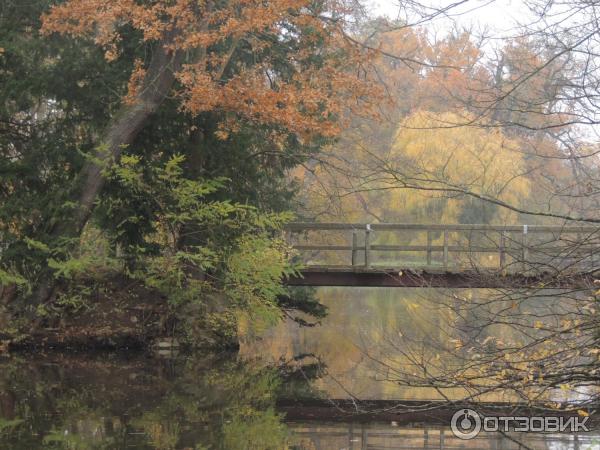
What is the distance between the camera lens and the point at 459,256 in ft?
54.4

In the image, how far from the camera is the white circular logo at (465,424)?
8680 millimetres

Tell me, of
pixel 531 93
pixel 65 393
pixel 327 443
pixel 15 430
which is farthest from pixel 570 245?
pixel 65 393

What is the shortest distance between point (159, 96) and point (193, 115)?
743 mm

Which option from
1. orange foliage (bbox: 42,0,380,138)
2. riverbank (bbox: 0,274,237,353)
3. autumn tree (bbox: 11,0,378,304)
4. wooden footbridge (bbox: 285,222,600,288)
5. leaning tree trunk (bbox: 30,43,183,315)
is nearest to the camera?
wooden footbridge (bbox: 285,222,600,288)

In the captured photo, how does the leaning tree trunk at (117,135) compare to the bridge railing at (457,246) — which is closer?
the bridge railing at (457,246)

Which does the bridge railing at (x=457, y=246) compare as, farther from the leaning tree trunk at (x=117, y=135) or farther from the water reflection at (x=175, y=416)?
the leaning tree trunk at (x=117, y=135)

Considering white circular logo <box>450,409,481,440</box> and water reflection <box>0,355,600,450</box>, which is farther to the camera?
white circular logo <box>450,409,481,440</box>

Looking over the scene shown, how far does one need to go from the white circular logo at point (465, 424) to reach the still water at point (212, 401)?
0.10 metres

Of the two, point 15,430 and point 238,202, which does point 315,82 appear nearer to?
point 238,202

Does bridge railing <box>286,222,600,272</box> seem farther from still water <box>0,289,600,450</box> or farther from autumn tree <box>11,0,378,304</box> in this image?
autumn tree <box>11,0,378,304</box>

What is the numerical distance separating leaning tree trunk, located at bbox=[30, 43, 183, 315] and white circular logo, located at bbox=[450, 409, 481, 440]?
779cm

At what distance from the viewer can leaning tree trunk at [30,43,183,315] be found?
1512 centimetres

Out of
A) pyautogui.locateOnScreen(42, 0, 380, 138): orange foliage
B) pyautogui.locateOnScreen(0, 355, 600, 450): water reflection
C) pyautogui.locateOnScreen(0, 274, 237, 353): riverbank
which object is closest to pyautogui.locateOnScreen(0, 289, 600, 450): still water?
pyautogui.locateOnScreen(0, 355, 600, 450): water reflection

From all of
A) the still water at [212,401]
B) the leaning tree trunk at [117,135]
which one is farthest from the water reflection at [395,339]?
the leaning tree trunk at [117,135]
